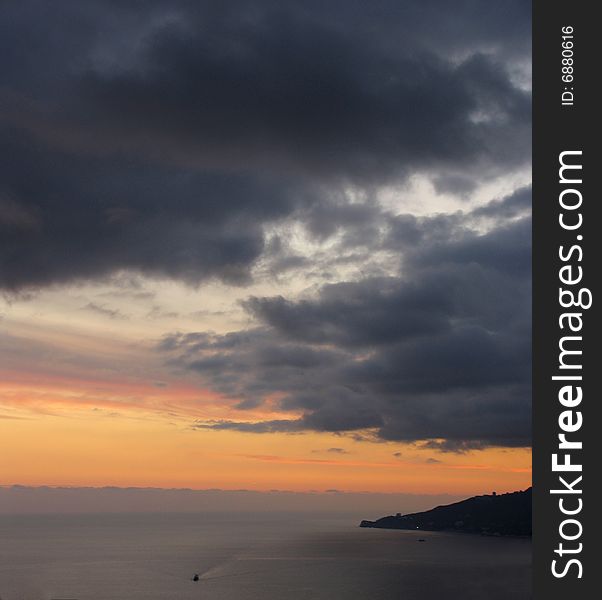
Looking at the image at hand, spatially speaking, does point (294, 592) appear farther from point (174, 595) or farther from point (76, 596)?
point (76, 596)

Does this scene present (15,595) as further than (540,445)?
Yes

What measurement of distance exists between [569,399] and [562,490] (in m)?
4.30

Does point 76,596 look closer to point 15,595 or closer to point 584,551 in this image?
point 15,595

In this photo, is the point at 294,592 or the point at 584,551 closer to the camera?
the point at 584,551

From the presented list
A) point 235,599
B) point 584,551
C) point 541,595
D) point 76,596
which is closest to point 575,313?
point 584,551

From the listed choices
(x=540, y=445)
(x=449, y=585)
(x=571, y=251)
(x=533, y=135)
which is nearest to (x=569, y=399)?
(x=540, y=445)

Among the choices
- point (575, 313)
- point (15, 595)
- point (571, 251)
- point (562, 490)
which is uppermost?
point (571, 251)

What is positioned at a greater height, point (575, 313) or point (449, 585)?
point (575, 313)

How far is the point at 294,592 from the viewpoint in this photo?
170 m

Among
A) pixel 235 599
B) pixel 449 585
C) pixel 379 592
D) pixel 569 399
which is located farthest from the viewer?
pixel 449 585

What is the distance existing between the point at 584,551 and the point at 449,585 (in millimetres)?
176109

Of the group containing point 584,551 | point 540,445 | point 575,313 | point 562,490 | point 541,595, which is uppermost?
point 575,313

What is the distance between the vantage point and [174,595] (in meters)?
167

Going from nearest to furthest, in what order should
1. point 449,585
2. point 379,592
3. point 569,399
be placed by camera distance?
point 569,399
point 379,592
point 449,585
